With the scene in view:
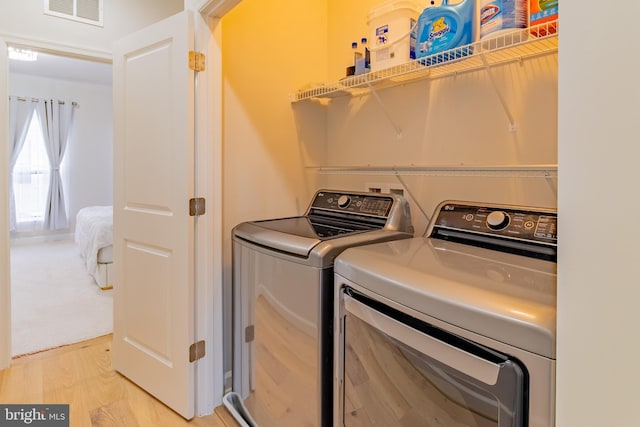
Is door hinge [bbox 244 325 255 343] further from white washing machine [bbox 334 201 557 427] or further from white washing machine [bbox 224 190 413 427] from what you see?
white washing machine [bbox 334 201 557 427]

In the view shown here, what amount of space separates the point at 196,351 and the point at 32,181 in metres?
5.65

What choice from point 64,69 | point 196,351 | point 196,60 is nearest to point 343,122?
point 196,60

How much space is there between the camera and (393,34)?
1.69 meters

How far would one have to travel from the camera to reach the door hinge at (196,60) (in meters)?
1.75

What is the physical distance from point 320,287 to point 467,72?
1.11 meters

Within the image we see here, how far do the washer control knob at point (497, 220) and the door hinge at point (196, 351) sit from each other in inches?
55.9

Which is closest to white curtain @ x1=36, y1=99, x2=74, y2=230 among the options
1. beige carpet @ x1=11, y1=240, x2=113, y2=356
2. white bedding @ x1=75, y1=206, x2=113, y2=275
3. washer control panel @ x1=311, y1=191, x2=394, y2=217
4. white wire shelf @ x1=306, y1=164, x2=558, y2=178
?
beige carpet @ x1=11, y1=240, x2=113, y2=356

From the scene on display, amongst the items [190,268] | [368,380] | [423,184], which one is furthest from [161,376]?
[423,184]

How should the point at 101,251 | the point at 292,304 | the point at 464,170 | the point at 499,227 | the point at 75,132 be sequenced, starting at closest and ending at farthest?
the point at 499,227 → the point at 292,304 → the point at 464,170 → the point at 101,251 → the point at 75,132

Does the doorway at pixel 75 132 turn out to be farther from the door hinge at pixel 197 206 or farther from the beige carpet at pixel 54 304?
the door hinge at pixel 197 206

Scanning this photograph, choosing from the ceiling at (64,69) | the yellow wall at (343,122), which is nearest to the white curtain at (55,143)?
the ceiling at (64,69)
